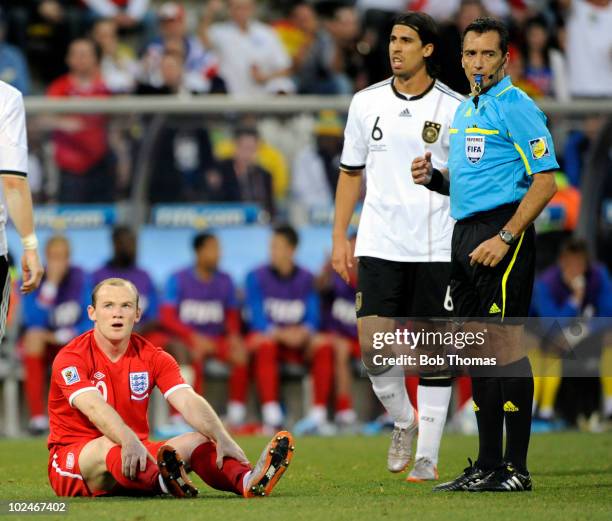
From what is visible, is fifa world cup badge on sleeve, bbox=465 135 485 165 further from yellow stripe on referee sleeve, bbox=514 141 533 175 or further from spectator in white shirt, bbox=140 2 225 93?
spectator in white shirt, bbox=140 2 225 93

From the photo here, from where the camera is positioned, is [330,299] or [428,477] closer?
[428,477]

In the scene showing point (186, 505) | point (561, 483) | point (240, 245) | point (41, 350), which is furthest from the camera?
point (240, 245)

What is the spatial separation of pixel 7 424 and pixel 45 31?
4554 millimetres

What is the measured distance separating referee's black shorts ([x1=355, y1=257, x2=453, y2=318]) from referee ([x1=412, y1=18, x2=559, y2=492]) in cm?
86

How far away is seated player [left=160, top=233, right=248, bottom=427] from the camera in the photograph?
12.2 m

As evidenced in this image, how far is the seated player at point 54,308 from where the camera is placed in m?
12.1

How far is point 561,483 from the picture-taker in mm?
7180

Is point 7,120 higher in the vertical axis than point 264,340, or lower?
higher

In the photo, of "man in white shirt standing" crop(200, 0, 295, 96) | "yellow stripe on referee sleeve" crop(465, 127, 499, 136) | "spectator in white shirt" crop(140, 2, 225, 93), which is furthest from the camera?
"man in white shirt standing" crop(200, 0, 295, 96)

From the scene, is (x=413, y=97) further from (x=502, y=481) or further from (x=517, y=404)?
(x=502, y=481)

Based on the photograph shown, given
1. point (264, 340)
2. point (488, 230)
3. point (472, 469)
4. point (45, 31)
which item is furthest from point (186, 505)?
point (45, 31)

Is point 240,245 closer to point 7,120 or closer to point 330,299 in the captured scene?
point 330,299

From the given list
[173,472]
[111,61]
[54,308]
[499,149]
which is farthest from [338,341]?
[173,472]

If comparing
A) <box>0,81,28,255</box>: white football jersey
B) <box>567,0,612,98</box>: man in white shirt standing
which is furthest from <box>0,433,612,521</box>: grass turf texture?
<box>567,0,612,98</box>: man in white shirt standing
